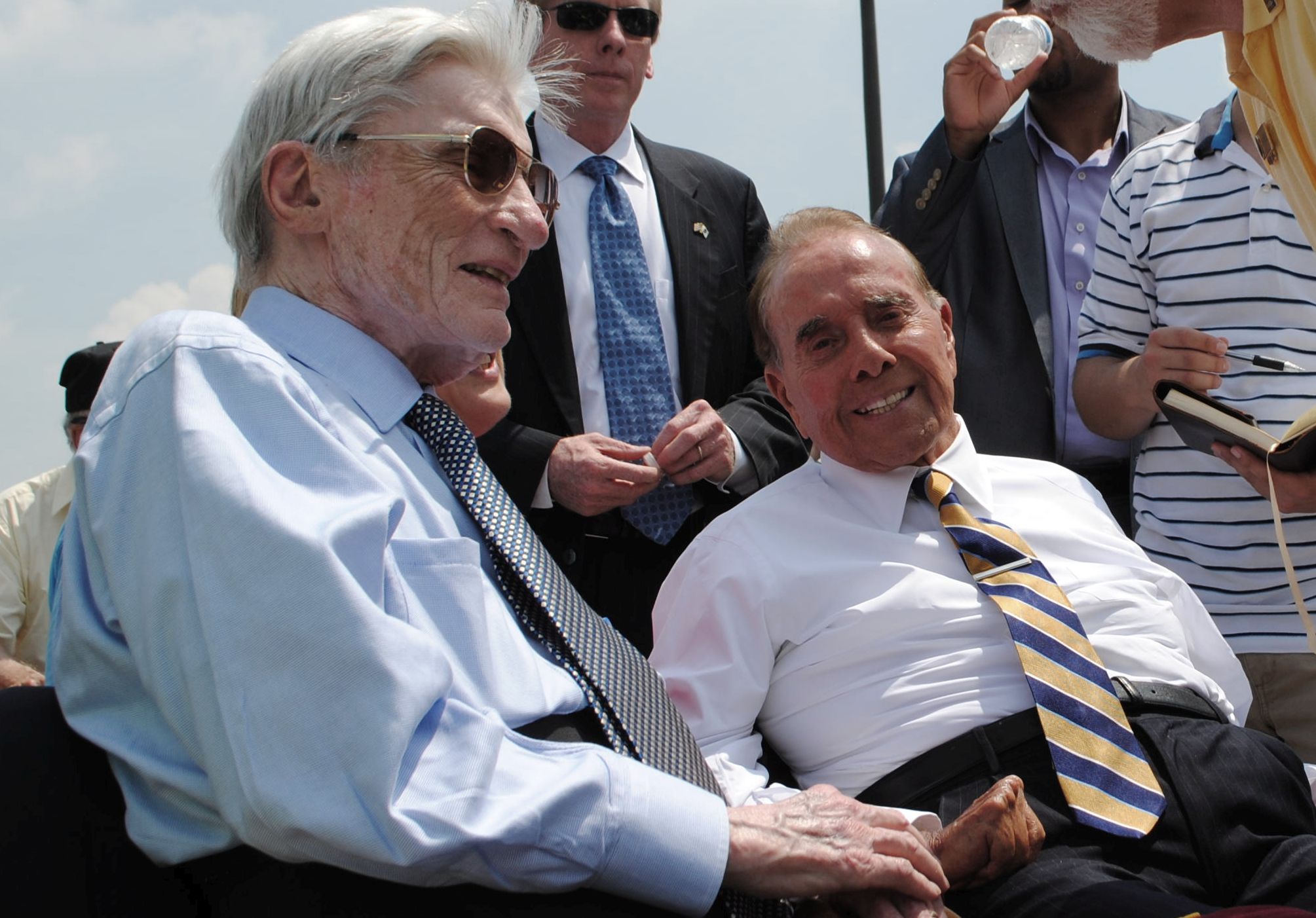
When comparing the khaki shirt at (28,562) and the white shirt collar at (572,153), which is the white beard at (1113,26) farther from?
the khaki shirt at (28,562)

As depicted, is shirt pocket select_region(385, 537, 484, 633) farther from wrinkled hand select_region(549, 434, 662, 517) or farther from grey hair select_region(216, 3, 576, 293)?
wrinkled hand select_region(549, 434, 662, 517)

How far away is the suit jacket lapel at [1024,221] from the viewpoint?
4.02 meters

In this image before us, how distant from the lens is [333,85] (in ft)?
7.14

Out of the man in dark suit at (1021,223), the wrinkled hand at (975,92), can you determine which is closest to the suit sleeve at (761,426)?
the man in dark suit at (1021,223)

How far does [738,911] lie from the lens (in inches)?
74.3

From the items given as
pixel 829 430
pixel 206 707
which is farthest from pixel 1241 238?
pixel 206 707

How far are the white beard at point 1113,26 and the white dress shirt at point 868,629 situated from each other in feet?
3.47

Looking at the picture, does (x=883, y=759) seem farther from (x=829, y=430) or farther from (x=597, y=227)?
(x=597, y=227)

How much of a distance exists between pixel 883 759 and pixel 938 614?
0.32m

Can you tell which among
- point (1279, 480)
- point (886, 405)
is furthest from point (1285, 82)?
point (886, 405)

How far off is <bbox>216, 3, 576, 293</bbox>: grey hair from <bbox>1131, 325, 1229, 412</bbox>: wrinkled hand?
1.89 meters

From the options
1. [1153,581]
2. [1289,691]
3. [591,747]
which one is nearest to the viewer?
[591,747]

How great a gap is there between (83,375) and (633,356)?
126 inches

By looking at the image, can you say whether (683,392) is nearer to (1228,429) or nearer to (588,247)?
(588,247)
